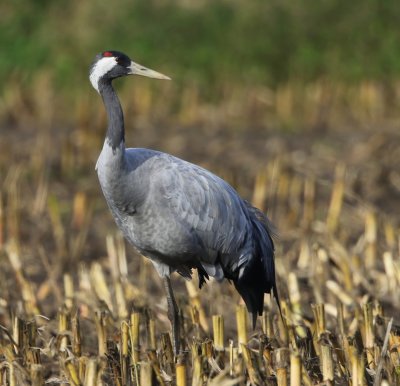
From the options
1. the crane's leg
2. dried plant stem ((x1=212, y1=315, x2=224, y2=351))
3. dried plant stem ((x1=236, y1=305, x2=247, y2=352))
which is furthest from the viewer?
the crane's leg

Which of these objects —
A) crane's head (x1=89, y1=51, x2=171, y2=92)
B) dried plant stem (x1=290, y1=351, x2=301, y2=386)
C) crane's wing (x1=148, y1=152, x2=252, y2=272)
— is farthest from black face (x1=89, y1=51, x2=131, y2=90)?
dried plant stem (x1=290, y1=351, x2=301, y2=386)

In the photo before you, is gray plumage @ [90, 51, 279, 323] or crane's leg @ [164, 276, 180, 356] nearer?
gray plumage @ [90, 51, 279, 323]

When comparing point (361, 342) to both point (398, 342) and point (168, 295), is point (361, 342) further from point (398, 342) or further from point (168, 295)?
point (168, 295)

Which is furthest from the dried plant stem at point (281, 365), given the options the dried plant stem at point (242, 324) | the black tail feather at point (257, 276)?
the black tail feather at point (257, 276)

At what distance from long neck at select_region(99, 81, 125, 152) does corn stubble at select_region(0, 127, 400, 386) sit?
802 mm

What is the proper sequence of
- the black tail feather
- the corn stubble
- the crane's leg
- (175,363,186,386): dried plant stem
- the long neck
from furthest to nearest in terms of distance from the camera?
the black tail feather
the crane's leg
the long neck
the corn stubble
(175,363,186,386): dried plant stem

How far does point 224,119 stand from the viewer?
37.6ft

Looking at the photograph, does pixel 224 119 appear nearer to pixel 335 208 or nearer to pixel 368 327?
pixel 335 208

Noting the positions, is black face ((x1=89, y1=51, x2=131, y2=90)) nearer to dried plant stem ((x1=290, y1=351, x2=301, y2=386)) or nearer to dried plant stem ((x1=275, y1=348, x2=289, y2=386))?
dried plant stem ((x1=275, y1=348, x2=289, y2=386))

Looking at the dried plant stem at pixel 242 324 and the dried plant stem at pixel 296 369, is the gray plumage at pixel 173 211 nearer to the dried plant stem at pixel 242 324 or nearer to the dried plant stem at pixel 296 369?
the dried plant stem at pixel 242 324

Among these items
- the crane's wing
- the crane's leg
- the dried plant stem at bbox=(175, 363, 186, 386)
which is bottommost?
the crane's leg

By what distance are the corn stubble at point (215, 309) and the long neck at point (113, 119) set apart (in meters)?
0.80

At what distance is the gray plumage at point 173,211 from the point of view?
488 centimetres

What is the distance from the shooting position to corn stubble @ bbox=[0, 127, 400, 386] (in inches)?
163
